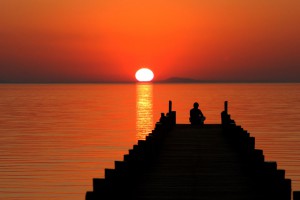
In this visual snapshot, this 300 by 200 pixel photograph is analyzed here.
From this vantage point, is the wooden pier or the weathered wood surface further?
the weathered wood surface

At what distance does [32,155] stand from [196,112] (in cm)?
1167

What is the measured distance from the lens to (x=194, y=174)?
16422 millimetres

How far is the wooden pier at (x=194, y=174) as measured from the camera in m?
12.2

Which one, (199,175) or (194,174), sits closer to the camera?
(199,175)

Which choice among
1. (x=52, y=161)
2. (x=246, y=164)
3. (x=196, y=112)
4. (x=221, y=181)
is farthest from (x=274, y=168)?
(x=52, y=161)

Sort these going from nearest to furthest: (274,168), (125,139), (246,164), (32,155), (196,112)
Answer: (274,168), (246,164), (196,112), (32,155), (125,139)

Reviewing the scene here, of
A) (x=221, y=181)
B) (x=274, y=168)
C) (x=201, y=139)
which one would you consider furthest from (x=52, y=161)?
(x=274, y=168)

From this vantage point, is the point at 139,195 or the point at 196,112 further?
the point at 196,112

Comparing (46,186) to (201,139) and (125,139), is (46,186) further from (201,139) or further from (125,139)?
(125,139)

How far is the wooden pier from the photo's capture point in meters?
12.2

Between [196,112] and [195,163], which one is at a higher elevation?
→ [196,112]

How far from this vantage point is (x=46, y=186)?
26906 mm

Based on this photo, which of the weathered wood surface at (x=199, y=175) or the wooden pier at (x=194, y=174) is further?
the weathered wood surface at (x=199, y=175)

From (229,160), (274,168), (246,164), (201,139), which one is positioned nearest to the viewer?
(274,168)
